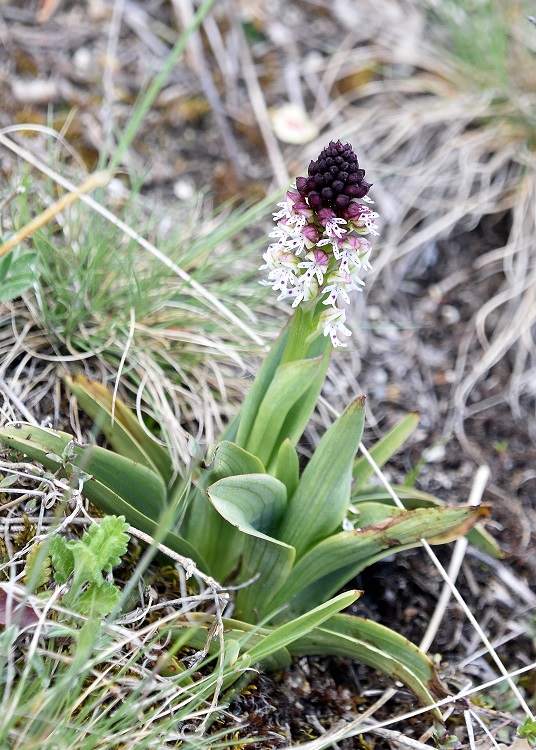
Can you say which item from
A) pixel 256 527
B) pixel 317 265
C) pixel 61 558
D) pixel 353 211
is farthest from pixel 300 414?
pixel 61 558

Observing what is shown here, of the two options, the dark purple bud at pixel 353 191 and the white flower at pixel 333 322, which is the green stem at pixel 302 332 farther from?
the dark purple bud at pixel 353 191

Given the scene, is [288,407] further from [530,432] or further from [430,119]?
[430,119]

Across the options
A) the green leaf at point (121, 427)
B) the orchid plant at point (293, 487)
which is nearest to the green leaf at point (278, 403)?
the orchid plant at point (293, 487)

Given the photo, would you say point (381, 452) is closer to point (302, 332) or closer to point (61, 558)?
point (302, 332)

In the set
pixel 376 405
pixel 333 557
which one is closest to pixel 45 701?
pixel 333 557

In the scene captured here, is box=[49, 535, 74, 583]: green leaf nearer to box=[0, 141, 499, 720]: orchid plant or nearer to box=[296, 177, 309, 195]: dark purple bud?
box=[0, 141, 499, 720]: orchid plant

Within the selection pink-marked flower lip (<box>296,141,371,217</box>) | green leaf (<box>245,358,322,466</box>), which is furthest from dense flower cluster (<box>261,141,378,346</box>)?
green leaf (<box>245,358,322,466</box>)

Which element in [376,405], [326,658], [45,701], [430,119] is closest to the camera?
[45,701]
